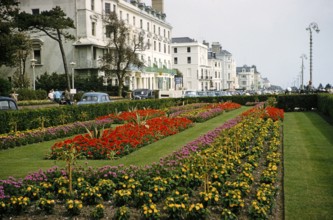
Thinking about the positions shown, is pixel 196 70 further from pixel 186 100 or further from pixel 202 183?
pixel 202 183

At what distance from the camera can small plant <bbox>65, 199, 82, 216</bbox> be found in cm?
770

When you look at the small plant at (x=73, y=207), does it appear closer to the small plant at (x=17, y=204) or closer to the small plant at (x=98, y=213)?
the small plant at (x=98, y=213)

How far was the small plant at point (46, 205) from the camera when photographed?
7883 millimetres

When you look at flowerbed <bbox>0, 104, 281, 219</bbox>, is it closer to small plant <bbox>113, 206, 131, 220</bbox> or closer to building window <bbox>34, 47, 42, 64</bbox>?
small plant <bbox>113, 206, 131, 220</bbox>

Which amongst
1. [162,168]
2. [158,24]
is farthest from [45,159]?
[158,24]

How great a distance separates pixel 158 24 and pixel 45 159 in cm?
6786

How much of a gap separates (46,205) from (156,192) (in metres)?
2.15

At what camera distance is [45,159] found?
44.3ft

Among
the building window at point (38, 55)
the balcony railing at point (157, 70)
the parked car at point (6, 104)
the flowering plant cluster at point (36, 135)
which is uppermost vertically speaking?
the building window at point (38, 55)

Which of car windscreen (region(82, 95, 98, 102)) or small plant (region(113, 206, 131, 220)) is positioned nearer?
small plant (region(113, 206, 131, 220))

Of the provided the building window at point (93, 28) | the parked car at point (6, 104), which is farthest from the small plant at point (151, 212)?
the building window at point (93, 28)

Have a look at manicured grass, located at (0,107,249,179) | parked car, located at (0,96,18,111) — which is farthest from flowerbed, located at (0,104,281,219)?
parked car, located at (0,96,18,111)

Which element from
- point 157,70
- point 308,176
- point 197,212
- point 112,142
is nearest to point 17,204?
point 197,212

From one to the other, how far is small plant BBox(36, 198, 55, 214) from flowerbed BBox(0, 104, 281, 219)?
0.24 ft
